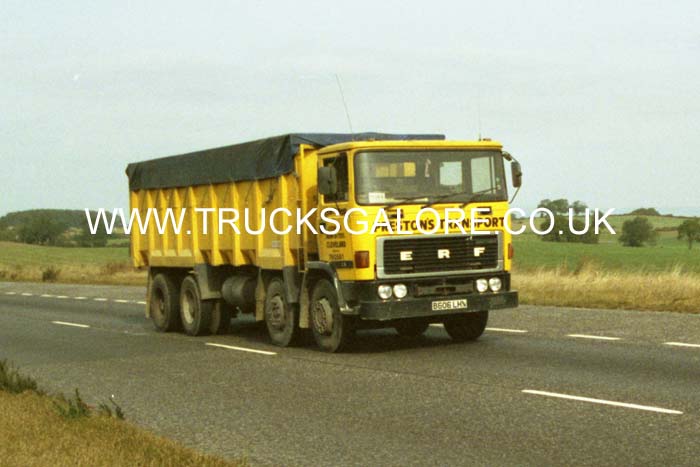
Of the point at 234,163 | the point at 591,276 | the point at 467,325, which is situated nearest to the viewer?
the point at 467,325

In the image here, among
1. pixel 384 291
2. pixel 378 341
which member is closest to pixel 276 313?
pixel 378 341

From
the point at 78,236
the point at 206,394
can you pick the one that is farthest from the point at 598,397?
the point at 78,236

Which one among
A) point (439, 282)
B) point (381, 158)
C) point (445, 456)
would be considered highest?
point (381, 158)

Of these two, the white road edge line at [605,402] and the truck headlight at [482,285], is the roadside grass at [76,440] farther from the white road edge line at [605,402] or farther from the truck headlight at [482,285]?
the truck headlight at [482,285]

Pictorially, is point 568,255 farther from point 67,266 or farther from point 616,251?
point 67,266

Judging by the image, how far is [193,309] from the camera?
62.4 ft

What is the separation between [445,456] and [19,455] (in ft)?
9.77

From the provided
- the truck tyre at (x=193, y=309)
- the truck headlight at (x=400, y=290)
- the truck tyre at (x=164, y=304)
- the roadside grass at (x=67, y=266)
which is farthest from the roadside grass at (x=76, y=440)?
the roadside grass at (x=67, y=266)

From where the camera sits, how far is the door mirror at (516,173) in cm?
1487

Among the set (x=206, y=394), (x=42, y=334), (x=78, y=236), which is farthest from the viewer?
(x=78, y=236)

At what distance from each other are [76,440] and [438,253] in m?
7.22

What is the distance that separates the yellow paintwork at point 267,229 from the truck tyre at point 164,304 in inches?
13.6

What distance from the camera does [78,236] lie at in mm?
90062

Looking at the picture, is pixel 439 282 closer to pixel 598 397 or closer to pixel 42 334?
pixel 598 397
